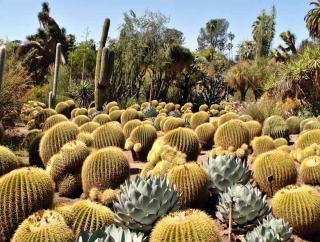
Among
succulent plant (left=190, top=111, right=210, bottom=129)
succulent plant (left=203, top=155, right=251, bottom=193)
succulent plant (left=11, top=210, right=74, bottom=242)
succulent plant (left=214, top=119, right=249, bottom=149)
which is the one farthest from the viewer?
succulent plant (left=190, top=111, right=210, bottom=129)

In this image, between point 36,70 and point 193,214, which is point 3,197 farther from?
point 36,70

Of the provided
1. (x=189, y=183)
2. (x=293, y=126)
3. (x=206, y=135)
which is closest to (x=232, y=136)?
(x=206, y=135)

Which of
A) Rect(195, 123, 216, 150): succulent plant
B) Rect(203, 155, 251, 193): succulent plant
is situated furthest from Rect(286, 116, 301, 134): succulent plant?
Rect(203, 155, 251, 193): succulent plant

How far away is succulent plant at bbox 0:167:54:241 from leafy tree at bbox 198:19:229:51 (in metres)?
70.9

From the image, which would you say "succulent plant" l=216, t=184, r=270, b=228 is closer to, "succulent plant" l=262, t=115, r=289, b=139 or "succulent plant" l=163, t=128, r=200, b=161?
"succulent plant" l=163, t=128, r=200, b=161

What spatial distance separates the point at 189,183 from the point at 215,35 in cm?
7403

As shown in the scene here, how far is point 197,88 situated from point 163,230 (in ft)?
81.1

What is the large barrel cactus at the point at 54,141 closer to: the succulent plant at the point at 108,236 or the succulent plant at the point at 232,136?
the succulent plant at the point at 232,136

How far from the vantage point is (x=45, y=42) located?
129ft

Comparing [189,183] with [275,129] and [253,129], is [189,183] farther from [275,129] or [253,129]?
[275,129]

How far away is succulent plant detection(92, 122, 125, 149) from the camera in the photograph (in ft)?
26.5

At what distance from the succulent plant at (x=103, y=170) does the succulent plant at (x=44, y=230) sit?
1.87m

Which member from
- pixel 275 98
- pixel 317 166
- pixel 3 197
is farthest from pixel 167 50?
pixel 3 197

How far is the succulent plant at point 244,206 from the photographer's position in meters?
5.02
